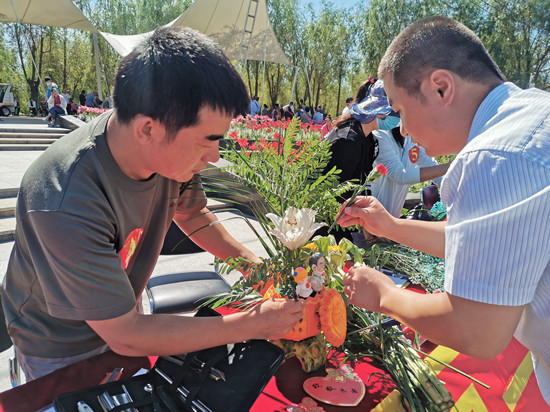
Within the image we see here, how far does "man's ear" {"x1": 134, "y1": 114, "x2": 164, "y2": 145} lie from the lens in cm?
94

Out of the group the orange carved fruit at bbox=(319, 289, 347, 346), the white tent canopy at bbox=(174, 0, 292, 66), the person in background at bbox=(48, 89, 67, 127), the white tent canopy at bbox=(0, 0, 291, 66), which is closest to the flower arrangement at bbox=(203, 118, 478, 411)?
the orange carved fruit at bbox=(319, 289, 347, 346)

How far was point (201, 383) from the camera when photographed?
970 mm

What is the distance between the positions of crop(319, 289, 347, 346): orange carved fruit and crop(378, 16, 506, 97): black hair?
2.01 feet

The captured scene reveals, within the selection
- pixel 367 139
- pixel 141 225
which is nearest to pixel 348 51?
pixel 367 139

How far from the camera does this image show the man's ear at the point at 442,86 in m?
0.97

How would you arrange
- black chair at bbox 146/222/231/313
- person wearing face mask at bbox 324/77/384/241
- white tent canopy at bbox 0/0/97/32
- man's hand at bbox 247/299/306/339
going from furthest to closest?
1. white tent canopy at bbox 0/0/97/32
2. person wearing face mask at bbox 324/77/384/241
3. black chair at bbox 146/222/231/313
4. man's hand at bbox 247/299/306/339

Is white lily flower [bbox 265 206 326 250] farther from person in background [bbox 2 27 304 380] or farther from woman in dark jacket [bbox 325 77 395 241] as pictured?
woman in dark jacket [bbox 325 77 395 241]

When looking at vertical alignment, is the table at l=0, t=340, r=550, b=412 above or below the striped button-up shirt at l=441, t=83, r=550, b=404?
below

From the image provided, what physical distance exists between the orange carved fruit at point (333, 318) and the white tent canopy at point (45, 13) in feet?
68.9

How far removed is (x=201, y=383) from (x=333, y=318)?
0.39 meters

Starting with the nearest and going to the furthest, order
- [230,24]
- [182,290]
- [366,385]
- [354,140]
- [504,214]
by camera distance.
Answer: [504,214] < [366,385] < [182,290] < [354,140] < [230,24]

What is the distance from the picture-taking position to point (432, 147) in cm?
111

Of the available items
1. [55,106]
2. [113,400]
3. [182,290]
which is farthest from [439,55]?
[55,106]

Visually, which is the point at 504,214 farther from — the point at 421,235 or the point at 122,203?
the point at 122,203
